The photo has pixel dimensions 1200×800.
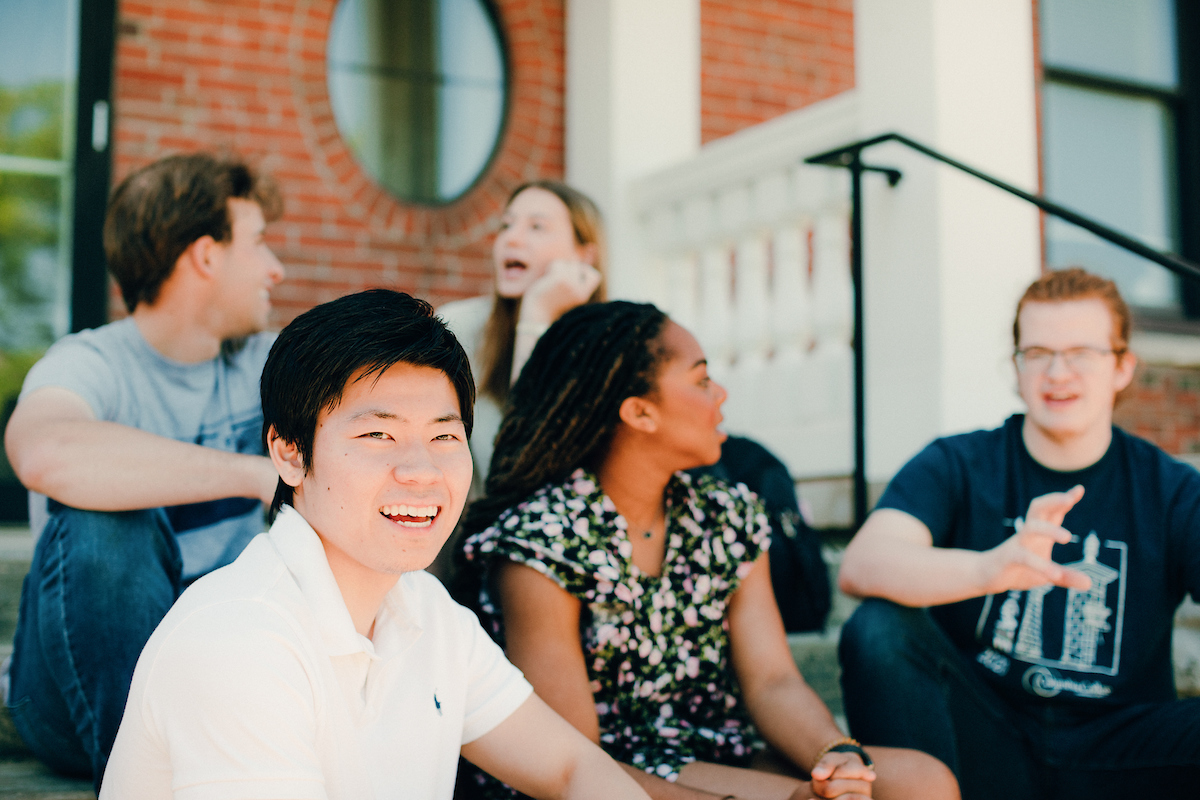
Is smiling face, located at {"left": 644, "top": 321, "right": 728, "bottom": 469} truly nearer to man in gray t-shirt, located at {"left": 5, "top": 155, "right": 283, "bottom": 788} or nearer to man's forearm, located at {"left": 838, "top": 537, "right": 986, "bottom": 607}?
man's forearm, located at {"left": 838, "top": 537, "right": 986, "bottom": 607}

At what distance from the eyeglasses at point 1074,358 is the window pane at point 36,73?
3.68 m

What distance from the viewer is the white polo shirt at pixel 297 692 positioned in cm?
119

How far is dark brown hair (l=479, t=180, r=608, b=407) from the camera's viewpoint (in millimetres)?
2764

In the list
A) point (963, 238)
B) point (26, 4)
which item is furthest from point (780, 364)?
point (26, 4)

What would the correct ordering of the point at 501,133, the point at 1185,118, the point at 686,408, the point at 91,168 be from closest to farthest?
the point at 686,408, the point at 91,168, the point at 501,133, the point at 1185,118

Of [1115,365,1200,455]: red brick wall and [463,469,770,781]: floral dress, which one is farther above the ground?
[1115,365,1200,455]: red brick wall

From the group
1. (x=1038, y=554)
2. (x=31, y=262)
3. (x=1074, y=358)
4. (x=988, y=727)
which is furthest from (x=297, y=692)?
(x=31, y=262)

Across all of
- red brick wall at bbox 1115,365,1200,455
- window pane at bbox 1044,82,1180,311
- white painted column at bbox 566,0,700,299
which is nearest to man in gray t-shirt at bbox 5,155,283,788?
white painted column at bbox 566,0,700,299

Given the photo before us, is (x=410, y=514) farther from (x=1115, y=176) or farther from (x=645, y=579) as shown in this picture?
(x=1115, y=176)

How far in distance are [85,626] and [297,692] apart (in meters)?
0.74

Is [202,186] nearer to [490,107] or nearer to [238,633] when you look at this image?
[238,633]

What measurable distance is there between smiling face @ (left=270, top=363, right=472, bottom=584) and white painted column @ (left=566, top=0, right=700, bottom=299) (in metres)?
3.28

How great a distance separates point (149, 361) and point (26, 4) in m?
2.73

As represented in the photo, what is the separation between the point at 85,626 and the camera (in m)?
1.78
